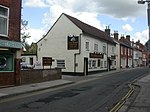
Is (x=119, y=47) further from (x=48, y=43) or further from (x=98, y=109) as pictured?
(x=98, y=109)

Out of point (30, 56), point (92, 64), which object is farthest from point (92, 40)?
point (30, 56)

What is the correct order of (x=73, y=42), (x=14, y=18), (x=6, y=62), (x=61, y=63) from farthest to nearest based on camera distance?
(x=61, y=63)
(x=73, y=42)
(x=14, y=18)
(x=6, y=62)

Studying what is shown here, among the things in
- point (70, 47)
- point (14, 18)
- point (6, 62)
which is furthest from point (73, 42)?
point (6, 62)

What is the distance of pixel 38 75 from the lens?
26.8 meters

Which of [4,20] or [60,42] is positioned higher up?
[60,42]

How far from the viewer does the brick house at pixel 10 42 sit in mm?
21156

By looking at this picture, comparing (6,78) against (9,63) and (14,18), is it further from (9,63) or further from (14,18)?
(14,18)

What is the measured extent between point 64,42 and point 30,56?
463 inches

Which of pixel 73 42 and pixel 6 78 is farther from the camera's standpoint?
pixel 73 42

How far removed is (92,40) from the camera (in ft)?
153

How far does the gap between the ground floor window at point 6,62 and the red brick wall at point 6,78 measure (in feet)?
1.26

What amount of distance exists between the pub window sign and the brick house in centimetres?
1924

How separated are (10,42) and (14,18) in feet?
7.13

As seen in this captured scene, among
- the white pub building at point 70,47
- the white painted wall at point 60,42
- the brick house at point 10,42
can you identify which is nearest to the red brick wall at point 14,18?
the brick house at point 10,42
